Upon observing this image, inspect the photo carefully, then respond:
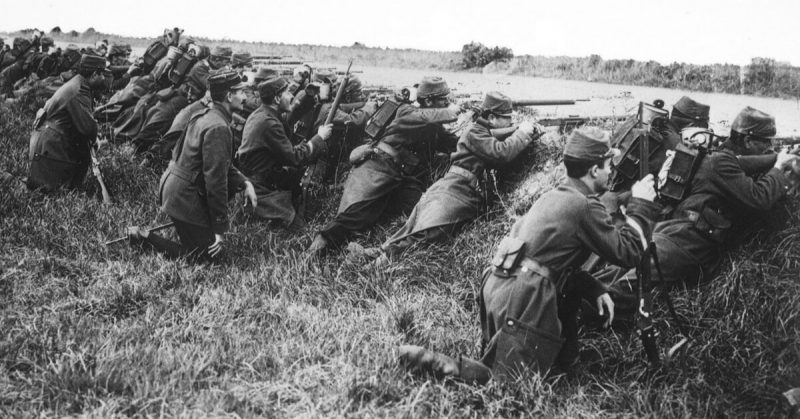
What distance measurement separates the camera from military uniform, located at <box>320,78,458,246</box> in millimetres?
6621

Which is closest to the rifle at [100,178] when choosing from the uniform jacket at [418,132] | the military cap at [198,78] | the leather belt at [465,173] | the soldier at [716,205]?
the military cap at [198,78]

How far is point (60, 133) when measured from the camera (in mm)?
7750

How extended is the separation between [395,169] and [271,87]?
5.14 feet

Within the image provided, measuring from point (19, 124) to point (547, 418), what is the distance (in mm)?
12203

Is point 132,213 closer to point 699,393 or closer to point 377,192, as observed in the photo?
point 377,192

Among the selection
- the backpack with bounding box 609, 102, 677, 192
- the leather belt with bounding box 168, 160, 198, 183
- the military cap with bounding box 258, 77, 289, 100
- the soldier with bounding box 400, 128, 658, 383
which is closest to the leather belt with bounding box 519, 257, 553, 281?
the soldier with bounding box 400, 128, 658, 383

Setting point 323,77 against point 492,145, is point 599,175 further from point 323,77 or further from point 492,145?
point 323,77

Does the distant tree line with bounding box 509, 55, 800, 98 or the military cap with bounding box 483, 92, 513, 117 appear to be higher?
the distant tree line with bounding box 509, 55, 800, 98

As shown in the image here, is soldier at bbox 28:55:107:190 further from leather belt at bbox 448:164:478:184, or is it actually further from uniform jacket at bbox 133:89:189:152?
leather belt at bbox 448:164:478:184

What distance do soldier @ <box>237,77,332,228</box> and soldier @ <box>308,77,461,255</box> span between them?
2.17 ft

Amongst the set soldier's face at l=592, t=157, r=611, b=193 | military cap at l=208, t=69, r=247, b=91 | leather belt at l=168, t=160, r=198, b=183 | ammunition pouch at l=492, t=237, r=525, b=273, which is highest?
military cap at l=208, t=69, r=247, b=91

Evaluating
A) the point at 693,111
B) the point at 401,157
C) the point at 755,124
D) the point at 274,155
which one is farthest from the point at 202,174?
the point at 755,124

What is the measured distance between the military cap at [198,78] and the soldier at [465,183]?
458 cm

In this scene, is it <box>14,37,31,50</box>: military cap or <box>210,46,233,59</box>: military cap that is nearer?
<box>210,46,233,59</box>: military cap
